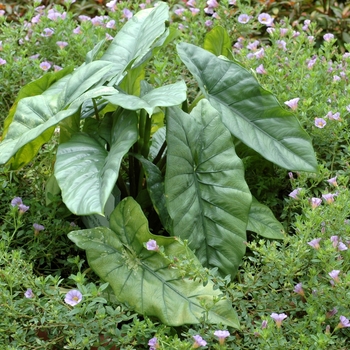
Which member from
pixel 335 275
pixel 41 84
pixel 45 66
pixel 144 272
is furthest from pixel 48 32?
pixel 335 275

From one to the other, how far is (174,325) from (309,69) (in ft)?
4.23

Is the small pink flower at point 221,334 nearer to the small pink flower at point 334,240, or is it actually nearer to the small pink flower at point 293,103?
the small pink flower at point 334,240

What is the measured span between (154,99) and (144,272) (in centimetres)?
47

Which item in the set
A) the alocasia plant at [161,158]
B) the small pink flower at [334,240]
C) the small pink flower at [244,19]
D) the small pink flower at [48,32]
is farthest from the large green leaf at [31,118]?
the small pink flower at [244,19]

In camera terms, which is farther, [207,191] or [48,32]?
[48,32]

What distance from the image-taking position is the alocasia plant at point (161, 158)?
5.84ft

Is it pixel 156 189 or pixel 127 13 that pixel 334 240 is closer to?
pixel 156 189

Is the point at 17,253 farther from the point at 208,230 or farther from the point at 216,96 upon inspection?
the point at 216,96

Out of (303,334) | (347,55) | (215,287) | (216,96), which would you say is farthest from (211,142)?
(347,55)

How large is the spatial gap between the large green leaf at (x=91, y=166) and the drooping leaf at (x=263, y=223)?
0.50 meters

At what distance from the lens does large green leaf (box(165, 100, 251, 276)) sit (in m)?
1.93

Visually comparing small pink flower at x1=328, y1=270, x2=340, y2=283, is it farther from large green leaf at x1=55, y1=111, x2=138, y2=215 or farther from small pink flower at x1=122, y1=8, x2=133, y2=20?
small pink flower at x1=122, y1=8, x2=133, y2=20

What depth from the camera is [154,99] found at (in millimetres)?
1826

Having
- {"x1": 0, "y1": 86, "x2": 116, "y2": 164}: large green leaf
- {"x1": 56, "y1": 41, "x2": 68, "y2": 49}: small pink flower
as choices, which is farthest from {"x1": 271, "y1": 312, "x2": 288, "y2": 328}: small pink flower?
{"x1": 56, "y1": 41, "x2": 68, "y2": 49}: small pink flower
